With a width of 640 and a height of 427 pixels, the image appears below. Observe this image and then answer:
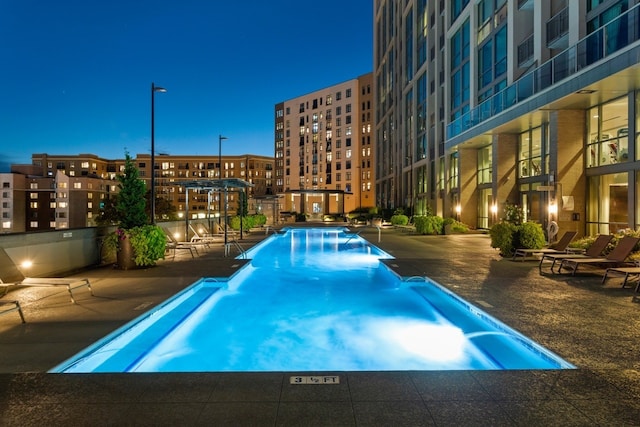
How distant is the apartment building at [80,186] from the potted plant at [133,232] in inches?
2986

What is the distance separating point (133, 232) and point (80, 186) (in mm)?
116270

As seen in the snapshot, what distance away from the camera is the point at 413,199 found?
42031 mm

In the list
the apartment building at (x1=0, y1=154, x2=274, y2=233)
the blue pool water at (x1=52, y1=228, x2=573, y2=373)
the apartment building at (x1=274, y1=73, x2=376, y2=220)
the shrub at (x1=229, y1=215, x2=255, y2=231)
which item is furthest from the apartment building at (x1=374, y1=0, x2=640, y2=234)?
the apartment building at (x1=0, y1=154, x2=274, y2=233)

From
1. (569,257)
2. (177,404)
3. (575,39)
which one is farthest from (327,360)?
(575,39)

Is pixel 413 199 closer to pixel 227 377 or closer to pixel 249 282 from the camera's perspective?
pixel 249 282

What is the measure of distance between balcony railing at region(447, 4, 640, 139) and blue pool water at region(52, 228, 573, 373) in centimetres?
973

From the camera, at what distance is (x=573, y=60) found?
1487 centimetres

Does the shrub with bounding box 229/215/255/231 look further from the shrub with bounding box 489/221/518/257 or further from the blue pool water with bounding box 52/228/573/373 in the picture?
the shrub with bounding box 489/221/518/257

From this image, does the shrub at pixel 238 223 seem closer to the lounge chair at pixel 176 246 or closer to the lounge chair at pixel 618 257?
the lounge chair at pixel 176 246

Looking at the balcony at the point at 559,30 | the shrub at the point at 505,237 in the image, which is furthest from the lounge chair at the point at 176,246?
the balcony at the point at 559,30

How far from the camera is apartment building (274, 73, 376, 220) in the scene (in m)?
80.0

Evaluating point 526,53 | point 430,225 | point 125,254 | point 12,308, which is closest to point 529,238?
point 430,225

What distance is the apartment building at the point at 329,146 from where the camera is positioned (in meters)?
80.0

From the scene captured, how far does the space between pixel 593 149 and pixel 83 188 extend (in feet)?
394
